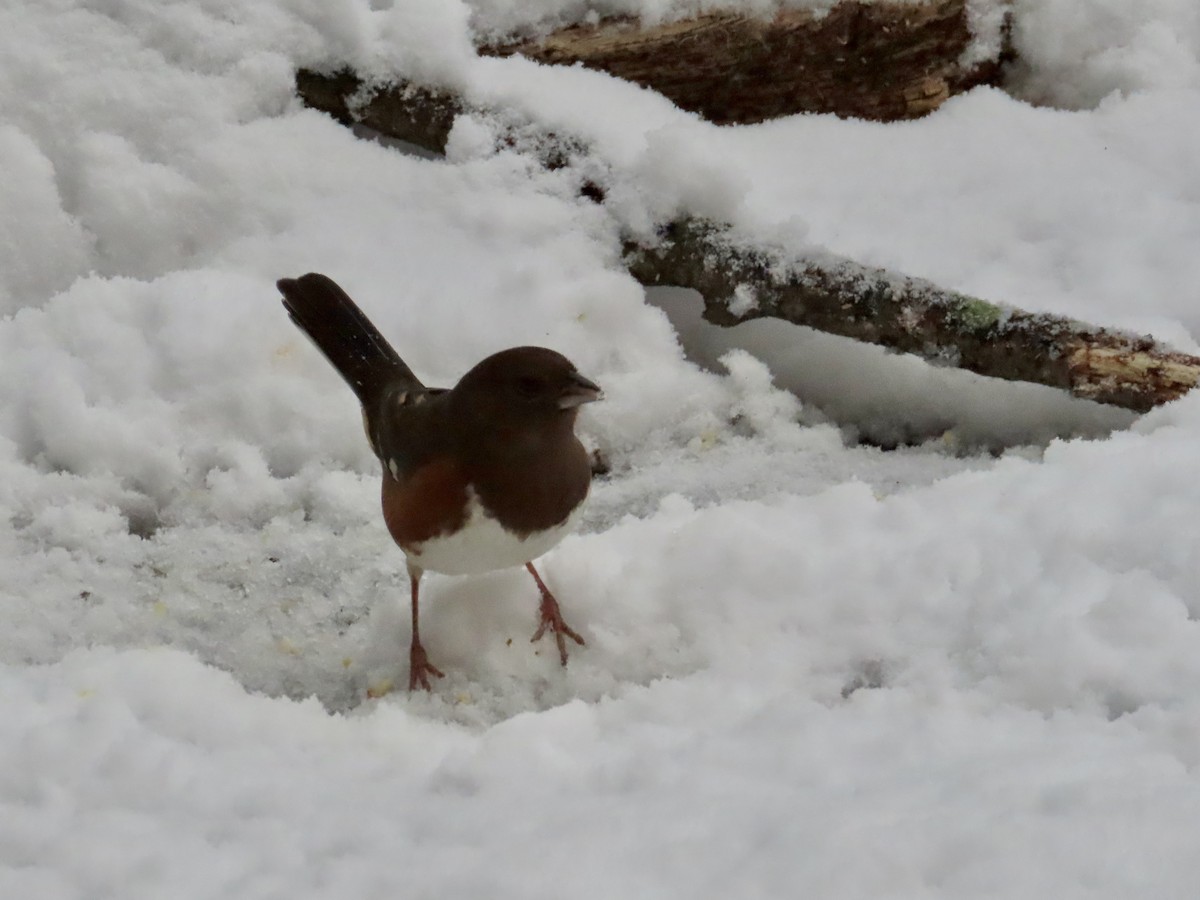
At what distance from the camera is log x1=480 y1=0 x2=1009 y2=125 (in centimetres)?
364

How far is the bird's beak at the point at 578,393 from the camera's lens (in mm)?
2400

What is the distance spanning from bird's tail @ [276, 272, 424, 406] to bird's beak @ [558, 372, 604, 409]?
515mm

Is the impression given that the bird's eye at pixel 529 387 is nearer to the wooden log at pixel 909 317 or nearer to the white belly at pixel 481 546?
the white belly at pixel 481 546

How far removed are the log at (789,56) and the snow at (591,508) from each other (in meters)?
0.09

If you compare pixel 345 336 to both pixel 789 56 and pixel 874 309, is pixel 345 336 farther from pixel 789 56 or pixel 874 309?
pixel 789 56

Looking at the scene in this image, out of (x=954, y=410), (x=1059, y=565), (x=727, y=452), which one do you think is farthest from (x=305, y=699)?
(x=954, y=410)

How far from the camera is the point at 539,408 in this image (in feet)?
7.93

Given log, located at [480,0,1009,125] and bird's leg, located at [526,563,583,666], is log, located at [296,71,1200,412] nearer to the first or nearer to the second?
log, located at [480,0,1009,125]

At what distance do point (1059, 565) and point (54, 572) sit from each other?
222cm

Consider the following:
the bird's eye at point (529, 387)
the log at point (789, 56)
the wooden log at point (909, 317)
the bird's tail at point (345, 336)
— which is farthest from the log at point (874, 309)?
the bird's eye at point (529, 387)

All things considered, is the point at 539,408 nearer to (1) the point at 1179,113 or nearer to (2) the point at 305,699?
(2) the point at 305,699

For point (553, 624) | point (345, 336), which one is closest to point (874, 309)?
point (553, 624)

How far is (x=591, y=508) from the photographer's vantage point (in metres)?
3.10

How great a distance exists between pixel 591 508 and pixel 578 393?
2.43 ft
